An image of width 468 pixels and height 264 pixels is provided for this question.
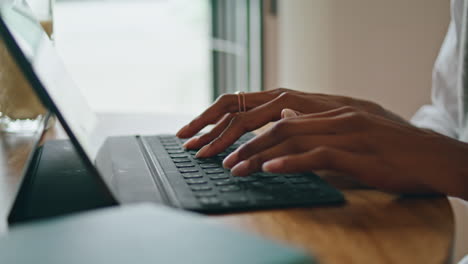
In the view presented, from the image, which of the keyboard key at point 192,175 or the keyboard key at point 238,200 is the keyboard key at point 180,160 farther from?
the keyboard key at point 238,200

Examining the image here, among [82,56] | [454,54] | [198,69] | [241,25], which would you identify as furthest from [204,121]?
Answer: [82,56]

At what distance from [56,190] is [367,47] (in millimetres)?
1688

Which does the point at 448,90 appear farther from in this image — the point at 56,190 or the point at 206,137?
the point at 56,190

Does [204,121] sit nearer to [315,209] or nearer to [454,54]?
[315,209]

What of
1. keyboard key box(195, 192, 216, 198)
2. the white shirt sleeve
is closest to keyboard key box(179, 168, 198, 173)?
keyboard key box(195, 192, 216, 198)

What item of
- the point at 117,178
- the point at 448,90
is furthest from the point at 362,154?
the point at 448,90

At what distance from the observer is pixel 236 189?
22.3 inches

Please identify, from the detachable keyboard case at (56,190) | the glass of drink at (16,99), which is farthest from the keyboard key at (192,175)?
the glass of drink at (16,99)

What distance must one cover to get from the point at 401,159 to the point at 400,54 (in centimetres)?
131

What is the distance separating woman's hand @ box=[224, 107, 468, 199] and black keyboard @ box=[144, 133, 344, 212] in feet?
0.07

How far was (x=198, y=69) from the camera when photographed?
5418 mm

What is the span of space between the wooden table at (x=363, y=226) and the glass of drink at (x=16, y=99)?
0.40 metres

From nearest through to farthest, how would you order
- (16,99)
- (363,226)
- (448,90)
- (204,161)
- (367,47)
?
1. (363,226)
2. (204,161)
3. (16,99)
4. (448,90)
5. (367,47)

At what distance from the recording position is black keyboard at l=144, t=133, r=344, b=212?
52cm
